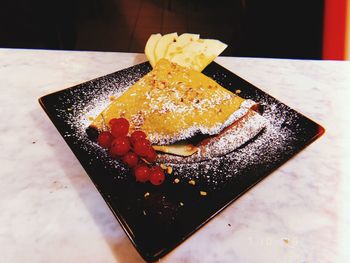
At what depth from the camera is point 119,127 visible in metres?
0.77

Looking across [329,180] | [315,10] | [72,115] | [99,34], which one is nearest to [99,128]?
[72,115]

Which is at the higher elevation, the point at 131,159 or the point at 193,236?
the point at 131,159

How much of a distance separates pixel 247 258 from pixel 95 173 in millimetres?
350

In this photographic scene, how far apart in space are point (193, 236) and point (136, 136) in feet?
0.85

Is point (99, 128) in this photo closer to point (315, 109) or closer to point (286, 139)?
point (286, 139)

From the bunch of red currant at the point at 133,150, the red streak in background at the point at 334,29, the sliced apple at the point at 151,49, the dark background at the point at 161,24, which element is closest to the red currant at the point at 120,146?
the bunch of red currant at the point at 133,150

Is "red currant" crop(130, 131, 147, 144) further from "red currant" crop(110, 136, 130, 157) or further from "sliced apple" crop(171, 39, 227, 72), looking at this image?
"sliced apple" crop(171, 39, 227, 72)

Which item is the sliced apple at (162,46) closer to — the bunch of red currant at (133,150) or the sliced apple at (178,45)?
the sliced apple at (178,45)

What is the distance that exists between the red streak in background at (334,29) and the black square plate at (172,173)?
1144 millimetres

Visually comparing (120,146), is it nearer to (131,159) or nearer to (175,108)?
(131,159)

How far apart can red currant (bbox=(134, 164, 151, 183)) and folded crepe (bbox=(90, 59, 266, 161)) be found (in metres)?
0.11

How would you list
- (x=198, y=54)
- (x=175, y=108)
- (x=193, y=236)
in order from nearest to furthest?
(x=193, y=236) < (x=175, y=108) < (x=198, y=54)

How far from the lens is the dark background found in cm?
187

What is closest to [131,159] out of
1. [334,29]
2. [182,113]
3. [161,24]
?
[182,113]
